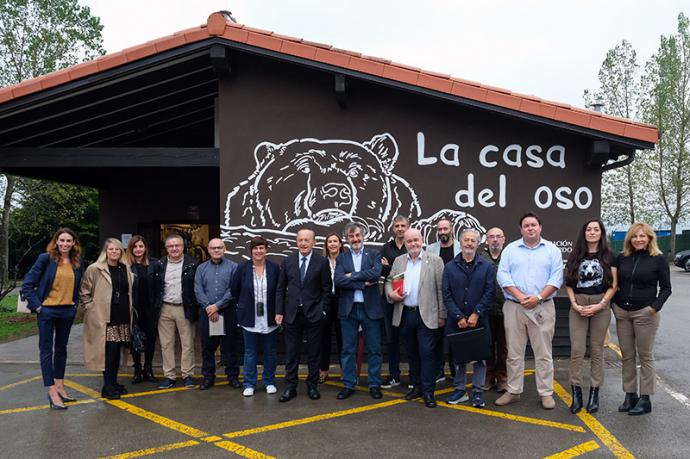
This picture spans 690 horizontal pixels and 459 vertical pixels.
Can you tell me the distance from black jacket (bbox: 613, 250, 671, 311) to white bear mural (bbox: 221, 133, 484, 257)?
8.32ft

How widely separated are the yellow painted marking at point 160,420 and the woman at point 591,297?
339cm

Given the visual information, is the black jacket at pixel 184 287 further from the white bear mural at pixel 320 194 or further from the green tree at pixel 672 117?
the green tree at pixel 672 117

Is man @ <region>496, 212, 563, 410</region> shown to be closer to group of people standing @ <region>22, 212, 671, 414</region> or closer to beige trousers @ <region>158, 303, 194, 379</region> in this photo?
group of people standing @ <region>22, 212, 671, 414</region>

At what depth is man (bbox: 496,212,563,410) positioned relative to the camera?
5.19 m

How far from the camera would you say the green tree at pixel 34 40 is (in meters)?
21.0

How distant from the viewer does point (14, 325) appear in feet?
36.5

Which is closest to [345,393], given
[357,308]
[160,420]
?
[357,308]

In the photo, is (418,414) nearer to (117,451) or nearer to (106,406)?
(117,451)

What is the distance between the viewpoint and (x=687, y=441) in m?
4.36

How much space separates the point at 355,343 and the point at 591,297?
2327 mm

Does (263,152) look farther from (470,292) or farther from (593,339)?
(593,339)

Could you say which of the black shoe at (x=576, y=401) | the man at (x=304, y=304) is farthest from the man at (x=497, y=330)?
the man at (x=304, y=304)

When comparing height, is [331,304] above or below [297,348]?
above

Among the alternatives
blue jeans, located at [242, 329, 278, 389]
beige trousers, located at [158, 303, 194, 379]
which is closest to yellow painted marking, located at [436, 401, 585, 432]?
blue jeans, located at [242, 329, 278, 389]
